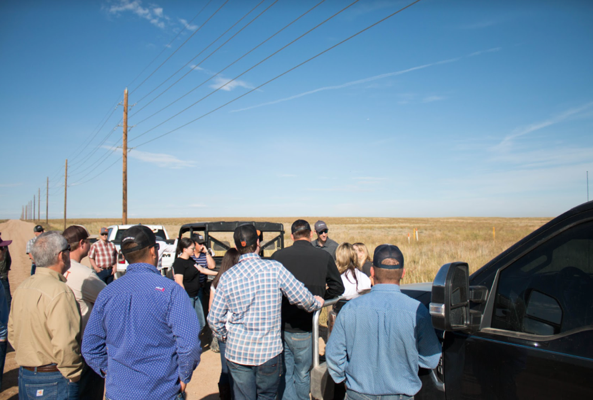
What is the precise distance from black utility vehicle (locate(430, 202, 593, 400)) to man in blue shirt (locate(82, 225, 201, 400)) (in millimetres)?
1577

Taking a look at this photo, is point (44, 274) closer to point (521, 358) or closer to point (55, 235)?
point (55, 235)

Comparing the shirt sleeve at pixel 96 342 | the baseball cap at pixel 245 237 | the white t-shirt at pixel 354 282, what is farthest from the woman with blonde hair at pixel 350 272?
the shirt sleeve at pixel 96 342

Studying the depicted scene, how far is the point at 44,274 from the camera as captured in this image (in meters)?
2.98

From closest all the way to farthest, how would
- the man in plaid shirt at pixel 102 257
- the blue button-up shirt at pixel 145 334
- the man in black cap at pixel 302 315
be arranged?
the blue button-up shirt at pixel 145 334, the man in black cap at pixel 302 315, the man in plaid shirt at pixel 102 257

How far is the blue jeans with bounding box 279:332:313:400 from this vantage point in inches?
149

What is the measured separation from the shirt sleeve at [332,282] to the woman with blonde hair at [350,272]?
134cm

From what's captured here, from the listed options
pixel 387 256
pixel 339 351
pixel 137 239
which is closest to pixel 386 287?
pixel 387 256

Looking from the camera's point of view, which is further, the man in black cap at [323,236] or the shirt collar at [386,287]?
the man in black cap at [323,236]

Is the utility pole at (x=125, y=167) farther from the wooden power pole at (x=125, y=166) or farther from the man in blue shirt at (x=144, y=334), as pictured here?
the man in blue shirt at (x=144, y=334)

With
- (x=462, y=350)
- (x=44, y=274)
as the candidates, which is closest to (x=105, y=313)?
(x=44, y=274)

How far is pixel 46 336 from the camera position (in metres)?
2.88

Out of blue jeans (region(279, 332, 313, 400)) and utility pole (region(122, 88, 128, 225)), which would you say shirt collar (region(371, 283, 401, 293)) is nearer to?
blue jeans (region(279, 332, 313, 400))

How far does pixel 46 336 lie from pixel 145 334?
3.21 feet

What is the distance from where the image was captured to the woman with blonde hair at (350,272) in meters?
5.44
